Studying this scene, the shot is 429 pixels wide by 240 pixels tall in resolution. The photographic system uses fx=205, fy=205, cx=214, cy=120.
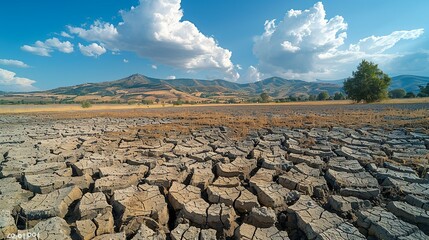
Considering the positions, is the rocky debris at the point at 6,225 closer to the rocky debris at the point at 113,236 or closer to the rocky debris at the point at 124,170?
the rocky debris at the point at 113,236

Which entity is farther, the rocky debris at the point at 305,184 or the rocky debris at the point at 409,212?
the rocky debris at the point at 305,184

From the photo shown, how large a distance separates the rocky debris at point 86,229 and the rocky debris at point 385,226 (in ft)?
12.0

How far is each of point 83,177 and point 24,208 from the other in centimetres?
118

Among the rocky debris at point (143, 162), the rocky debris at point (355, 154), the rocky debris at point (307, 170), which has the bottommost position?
the rocky debris at point (307, 170)

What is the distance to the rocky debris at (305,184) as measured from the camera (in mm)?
3768

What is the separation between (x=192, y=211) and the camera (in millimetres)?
3135

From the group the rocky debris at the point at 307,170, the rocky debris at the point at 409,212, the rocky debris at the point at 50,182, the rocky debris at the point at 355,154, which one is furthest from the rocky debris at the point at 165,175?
the rocky debris at the point at 355,154

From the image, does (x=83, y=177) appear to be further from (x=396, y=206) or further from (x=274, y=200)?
(x=396, y=206)

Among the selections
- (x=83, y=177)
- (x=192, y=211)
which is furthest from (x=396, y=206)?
(x=83, y=177)

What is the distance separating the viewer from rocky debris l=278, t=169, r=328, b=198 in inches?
148

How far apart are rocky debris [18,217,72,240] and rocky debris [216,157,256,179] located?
9.23 ft

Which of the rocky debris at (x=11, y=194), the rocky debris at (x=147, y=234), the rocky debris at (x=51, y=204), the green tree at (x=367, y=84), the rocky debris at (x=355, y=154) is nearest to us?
the rocky debris at (x=147, y=234)

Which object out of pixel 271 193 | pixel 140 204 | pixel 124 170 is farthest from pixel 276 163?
pixel 124 170

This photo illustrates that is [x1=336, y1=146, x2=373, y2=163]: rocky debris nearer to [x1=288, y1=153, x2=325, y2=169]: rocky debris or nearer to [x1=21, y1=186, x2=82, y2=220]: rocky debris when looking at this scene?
[x1=288, y1=153, x2=325, y2=169]: rocky debris
